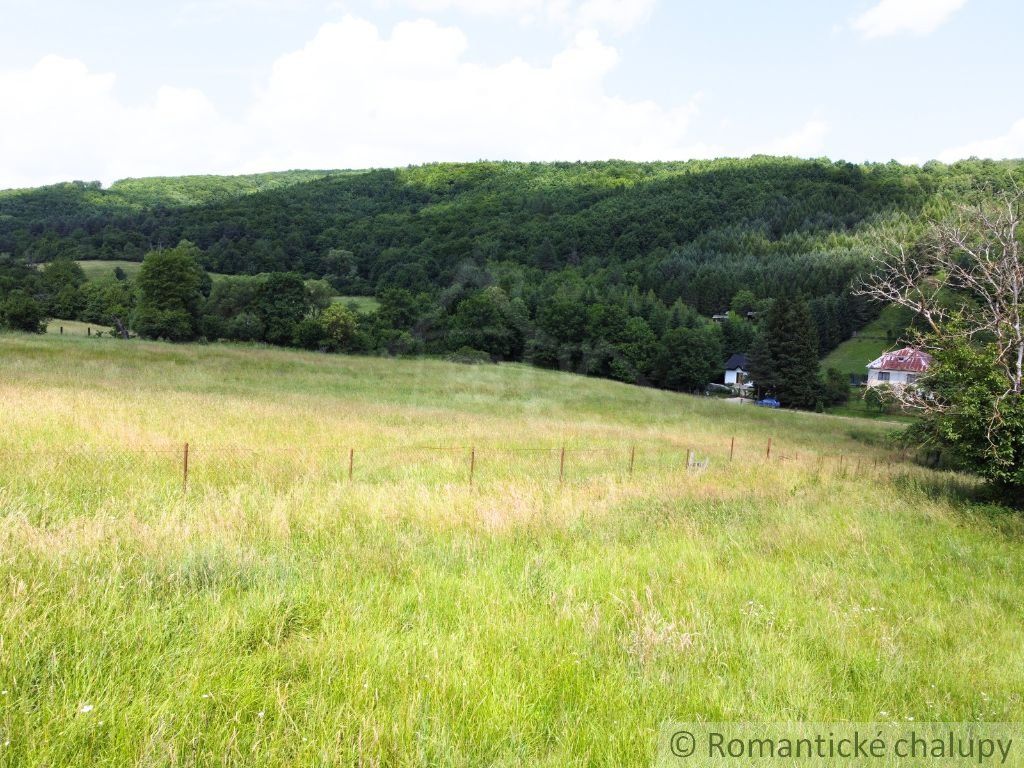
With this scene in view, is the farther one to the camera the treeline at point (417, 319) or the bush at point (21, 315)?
the treeline at point (417, 319)

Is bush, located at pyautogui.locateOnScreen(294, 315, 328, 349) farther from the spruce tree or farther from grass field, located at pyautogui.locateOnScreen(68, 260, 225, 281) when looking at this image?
the spruce tree

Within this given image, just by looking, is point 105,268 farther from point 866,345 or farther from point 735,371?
point 866,345

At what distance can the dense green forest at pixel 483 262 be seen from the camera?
80.1 metres

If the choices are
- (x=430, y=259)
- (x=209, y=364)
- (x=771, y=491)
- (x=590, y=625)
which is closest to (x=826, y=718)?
(x=590, y=625)

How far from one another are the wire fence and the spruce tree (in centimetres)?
5861

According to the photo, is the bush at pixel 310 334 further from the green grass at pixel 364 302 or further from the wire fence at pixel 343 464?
the wire fence at pixel 343 464

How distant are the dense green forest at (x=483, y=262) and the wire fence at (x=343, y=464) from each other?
45.6 meters

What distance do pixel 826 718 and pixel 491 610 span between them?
2694 millimetres

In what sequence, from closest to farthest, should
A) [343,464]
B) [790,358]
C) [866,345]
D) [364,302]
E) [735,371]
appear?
[343,464] < [790,358] < [735,371] < [866,345] < [364,302]

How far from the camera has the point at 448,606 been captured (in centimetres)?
538

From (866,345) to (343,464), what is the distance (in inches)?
4678

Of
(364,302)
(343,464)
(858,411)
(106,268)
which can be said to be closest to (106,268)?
(106,268)

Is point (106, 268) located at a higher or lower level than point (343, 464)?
higher

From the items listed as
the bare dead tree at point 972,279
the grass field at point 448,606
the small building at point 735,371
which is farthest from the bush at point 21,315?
the small building at point 735,371
